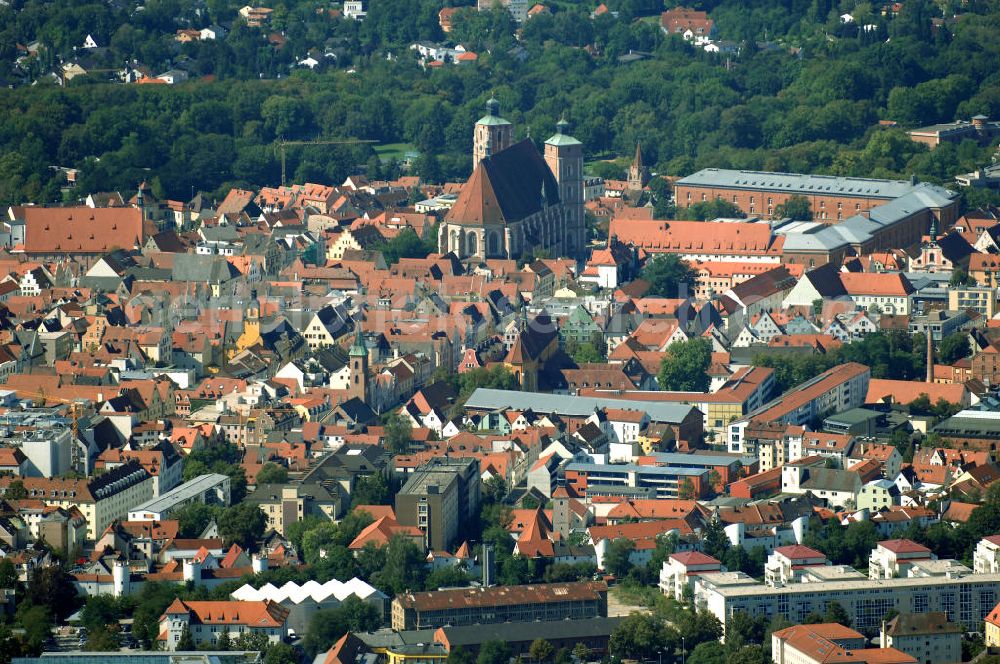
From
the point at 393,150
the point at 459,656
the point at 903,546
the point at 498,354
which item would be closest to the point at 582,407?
the point at 498,354

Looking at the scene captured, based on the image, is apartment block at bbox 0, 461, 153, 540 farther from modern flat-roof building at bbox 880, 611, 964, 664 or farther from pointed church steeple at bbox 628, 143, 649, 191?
pointed church steeple at bbox 628, 143, 649, 191

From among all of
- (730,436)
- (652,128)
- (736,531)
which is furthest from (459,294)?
(652,128)

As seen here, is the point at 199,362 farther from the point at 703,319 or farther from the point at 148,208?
the point at 148,208

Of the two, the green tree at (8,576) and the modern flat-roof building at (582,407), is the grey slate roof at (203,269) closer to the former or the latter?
the modern flat-roof building at (582,407)

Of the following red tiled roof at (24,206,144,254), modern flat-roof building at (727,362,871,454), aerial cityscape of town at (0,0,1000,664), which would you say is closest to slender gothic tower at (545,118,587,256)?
aerial cityscape of town at (0,0,1000,664)

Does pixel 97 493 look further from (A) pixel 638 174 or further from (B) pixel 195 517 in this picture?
(A) pixel 638 174

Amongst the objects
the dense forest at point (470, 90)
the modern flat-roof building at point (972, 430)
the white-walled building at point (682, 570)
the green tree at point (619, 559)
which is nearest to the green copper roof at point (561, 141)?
the dense forest at point (470, 90)
